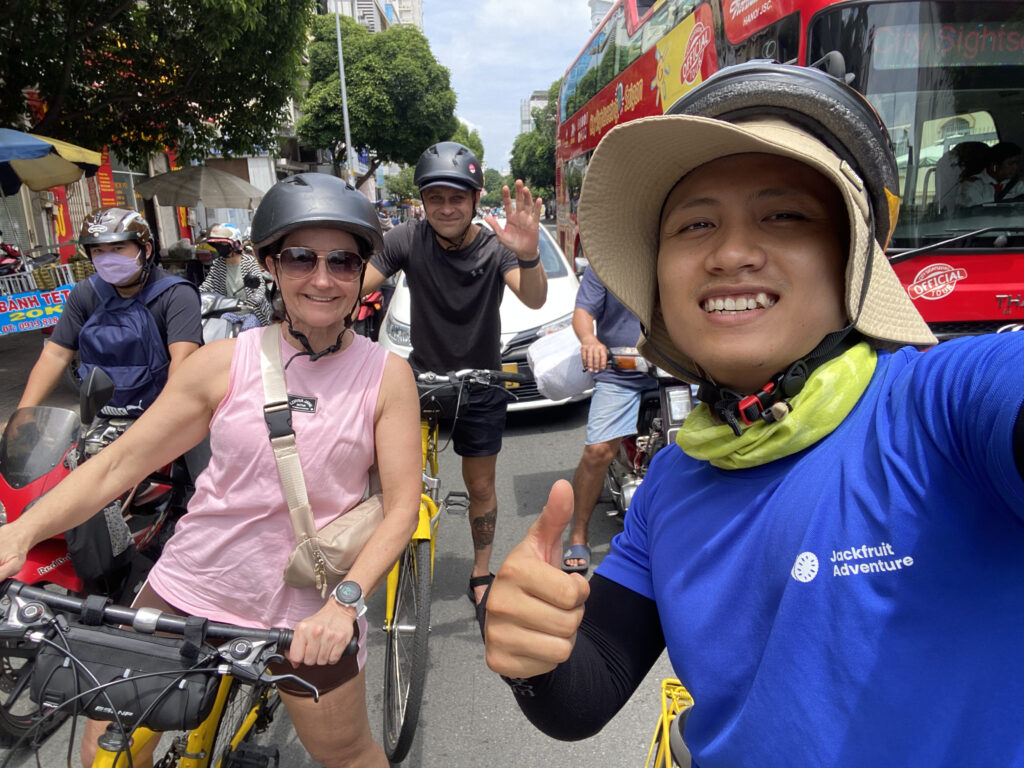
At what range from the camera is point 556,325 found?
241 inches

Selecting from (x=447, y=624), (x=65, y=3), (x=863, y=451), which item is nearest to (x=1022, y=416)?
(x=863, y=451)

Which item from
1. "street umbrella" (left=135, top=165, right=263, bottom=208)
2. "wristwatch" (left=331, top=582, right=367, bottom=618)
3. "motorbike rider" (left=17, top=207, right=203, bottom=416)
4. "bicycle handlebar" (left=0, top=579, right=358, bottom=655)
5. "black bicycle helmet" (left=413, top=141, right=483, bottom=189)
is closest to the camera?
"bicycle handlebar" (left=0, top=579, right=358, bottom=655)

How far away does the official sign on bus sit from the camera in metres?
7.78

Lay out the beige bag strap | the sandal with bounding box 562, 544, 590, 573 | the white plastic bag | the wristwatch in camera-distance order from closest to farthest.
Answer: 1. the wristwatch
2. the beige bag strap
3. the sandal with bounding box 562, 544, 590, 573
4. the white plastic bag

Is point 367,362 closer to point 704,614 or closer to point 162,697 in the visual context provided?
point 162,697

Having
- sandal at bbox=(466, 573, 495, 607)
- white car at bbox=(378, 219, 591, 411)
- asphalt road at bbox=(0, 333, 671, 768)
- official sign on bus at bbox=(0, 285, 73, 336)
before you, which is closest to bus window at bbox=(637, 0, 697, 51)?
white car at bbox=(378, 219, 591, 411)

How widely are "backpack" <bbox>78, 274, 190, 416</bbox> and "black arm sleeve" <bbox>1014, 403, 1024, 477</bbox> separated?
342cm

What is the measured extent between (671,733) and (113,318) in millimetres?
3089

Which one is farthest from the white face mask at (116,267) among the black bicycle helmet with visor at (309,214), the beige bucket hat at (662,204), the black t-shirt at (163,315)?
the beige bucket hat at (662,204)

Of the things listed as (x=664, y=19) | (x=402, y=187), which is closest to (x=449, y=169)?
(x=664, y=19)

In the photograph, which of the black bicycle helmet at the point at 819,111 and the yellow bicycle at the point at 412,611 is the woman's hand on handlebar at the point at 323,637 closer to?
the yellow bicycle at the point at 412,611

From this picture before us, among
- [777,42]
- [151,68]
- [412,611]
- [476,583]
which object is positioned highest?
[151,68]

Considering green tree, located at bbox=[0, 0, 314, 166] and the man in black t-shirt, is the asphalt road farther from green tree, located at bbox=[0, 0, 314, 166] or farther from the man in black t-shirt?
green tree, located at bbox=[0, 0, 314, 166]

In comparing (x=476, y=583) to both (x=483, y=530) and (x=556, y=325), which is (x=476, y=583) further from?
(x=556, y=325)
